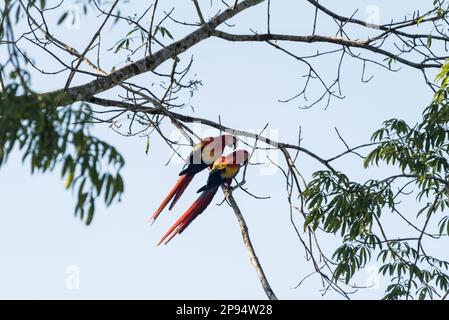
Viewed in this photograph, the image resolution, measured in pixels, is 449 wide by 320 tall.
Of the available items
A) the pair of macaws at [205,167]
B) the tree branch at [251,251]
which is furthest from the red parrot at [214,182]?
the tree branch at [251,251]

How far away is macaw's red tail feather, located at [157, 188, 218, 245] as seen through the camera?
5.99m

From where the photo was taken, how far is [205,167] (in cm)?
664

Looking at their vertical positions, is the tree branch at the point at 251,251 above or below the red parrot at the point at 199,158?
below

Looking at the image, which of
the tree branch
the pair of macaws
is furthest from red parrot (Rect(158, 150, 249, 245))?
the tree branch

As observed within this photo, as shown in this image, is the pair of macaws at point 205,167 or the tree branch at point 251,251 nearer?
the tree branch at point 251,251

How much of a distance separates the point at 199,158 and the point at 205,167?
0.46 ft

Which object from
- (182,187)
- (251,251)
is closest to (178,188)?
(182,187)

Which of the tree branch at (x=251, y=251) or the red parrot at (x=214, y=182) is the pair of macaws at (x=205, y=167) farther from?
the tree branch at (x=251, y=251)

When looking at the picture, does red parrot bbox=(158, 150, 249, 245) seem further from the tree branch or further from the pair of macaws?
the tree branch

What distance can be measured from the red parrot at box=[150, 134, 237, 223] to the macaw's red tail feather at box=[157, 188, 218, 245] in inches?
8.7

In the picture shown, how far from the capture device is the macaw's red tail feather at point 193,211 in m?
5.99

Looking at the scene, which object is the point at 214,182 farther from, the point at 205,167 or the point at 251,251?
the point at 251,251

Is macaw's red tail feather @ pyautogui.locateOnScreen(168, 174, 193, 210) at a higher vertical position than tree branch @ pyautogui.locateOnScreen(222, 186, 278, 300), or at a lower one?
higher

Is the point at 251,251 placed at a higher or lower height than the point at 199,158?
lower
